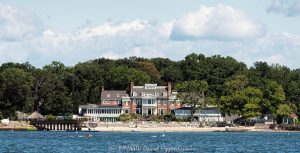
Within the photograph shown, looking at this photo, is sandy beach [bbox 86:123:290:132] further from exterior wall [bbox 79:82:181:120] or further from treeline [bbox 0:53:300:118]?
exterior wall [bbox 79:82:181:120]

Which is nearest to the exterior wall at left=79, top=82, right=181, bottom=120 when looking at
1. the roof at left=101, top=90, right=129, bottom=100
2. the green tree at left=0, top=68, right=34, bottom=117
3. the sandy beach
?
the roof at left=101, top=90, right=129, bottom=100

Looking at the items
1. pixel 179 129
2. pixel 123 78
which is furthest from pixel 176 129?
pixel 123 78

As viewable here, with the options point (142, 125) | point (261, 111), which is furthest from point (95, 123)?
point (261, 111)

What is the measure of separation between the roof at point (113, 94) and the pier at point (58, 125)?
24.0m

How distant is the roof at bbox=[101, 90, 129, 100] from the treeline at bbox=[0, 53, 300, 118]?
6.99m

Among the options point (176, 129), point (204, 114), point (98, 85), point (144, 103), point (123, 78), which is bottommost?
point (176, 129)

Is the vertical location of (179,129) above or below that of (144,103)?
below

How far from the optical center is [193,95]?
525ft

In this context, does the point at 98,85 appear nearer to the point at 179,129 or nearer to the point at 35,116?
the point at 35,116

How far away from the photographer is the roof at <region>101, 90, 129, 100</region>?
569 feet

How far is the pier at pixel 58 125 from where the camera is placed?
149750 millimetres

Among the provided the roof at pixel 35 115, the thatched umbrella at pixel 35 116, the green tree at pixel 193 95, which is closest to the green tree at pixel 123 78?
the green tree at pixel 193 95

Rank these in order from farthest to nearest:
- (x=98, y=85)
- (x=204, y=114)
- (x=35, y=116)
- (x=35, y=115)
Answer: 1. (x=98, y=85)
2. (x=204, y=114)
3. (x=35, y=115)
4. (x=35, y=116)

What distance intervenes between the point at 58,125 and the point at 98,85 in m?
35.7
